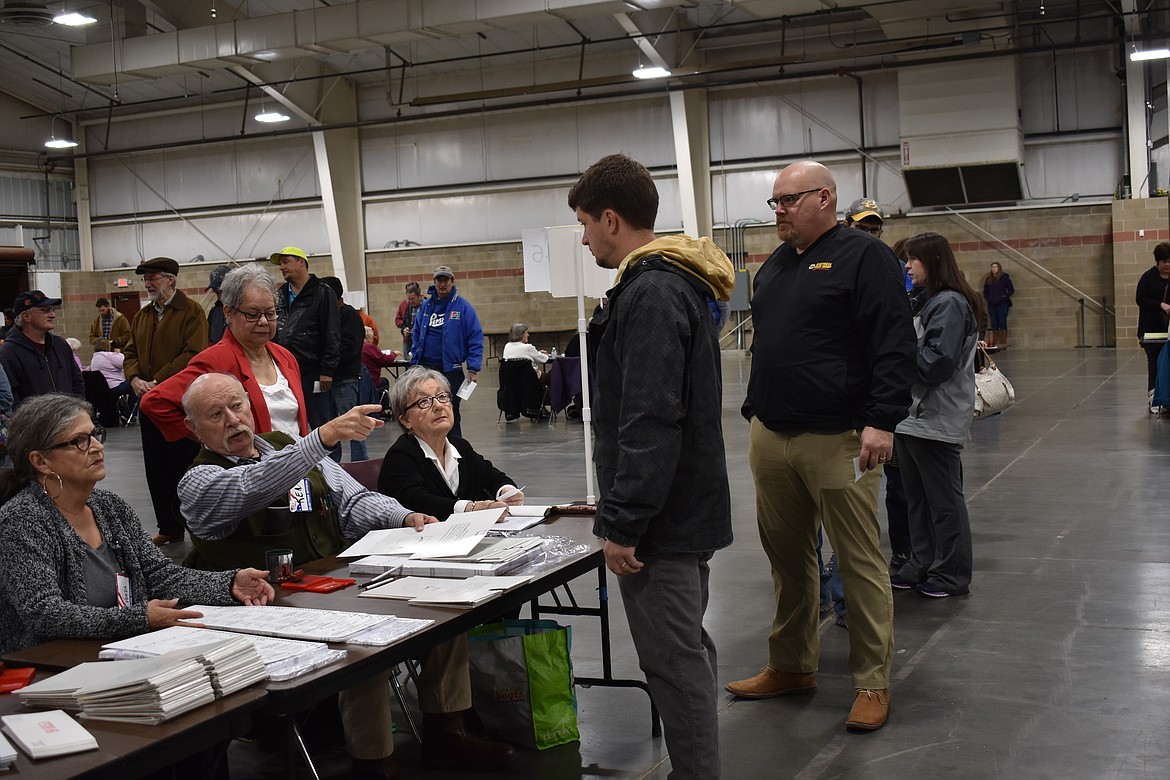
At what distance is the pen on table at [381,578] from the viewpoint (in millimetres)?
2578

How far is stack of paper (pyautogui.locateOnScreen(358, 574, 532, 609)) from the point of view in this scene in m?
2.36

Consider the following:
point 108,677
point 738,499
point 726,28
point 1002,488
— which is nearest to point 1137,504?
point 1002,488

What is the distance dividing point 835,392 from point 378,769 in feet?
5.17

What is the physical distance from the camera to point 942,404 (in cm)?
428

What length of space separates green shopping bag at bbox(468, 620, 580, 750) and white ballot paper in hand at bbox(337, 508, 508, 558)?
33cm

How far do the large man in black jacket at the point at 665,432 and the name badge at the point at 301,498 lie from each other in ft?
3.66

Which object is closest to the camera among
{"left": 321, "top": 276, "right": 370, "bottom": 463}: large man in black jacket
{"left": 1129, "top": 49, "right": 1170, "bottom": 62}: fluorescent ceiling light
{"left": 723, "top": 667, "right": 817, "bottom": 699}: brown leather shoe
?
{"left": 723, "top": 667, "right": 817, "bottom": 699}: brown leather shoe

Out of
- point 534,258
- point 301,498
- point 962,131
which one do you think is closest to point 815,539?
point 301,498

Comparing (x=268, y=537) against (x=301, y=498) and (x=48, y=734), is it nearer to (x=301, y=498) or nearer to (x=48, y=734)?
(x=301, y=498)

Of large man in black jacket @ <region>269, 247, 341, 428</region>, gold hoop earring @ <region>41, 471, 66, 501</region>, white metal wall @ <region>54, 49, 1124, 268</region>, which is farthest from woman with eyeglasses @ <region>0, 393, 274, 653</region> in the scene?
white metal wall @ <region>54, 49, 1124, 268</region>

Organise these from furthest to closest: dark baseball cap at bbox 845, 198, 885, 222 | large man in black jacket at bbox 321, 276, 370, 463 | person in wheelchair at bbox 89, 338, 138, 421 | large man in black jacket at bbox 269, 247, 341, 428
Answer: person in wheelchair at bbox 89, 338, 138, 421 → large man in black jacket at bbox 321, 276, 370, 463 → large man in black jacket at bbox 269, 247, 341, 428 → dark baseball cap at bbox 845, 198, 885, 222

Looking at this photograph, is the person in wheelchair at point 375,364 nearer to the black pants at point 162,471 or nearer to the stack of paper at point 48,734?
the black pants at point 162,471

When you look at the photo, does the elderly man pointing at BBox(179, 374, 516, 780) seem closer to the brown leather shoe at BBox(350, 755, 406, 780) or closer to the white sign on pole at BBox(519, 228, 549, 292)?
the brown leather shoe at BBox(350, 755, 406, 780)

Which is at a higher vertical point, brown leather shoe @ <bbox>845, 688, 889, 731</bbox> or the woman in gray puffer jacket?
the woman in gray puffer jacket
